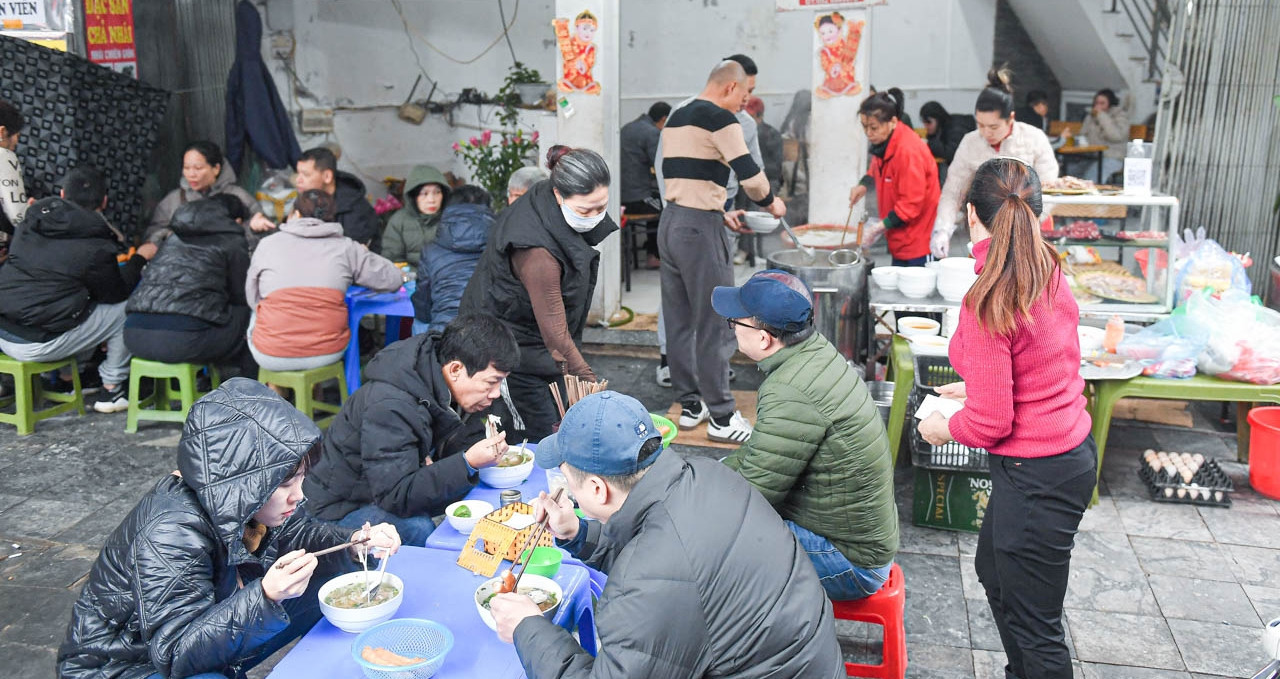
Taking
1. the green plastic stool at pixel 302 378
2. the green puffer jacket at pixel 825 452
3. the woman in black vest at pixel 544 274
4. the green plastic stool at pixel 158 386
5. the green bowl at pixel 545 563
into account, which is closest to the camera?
the green bowl at pixel 545 563

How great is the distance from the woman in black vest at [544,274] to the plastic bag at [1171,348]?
280 centimetres

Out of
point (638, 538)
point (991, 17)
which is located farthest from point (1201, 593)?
point (991, 17)

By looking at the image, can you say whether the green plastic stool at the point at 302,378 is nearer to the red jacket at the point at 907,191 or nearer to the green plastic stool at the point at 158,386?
the green plastic stool at the point at 158,386

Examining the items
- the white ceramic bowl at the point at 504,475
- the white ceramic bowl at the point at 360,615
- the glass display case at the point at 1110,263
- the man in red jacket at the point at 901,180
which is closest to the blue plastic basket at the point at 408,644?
the white ceramic bowl at the point at 360,615

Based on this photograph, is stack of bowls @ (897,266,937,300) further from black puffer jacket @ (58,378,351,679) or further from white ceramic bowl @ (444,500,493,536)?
black puffer jacket @ (58,378,351,679)

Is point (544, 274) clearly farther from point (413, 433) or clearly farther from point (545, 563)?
point (545, 563)

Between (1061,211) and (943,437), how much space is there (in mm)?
3321

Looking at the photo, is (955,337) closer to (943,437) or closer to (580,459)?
(943,437)

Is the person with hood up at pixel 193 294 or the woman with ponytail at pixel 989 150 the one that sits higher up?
the woman with ponytail at pixel 989 150

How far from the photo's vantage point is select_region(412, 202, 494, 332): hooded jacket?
19.1ft

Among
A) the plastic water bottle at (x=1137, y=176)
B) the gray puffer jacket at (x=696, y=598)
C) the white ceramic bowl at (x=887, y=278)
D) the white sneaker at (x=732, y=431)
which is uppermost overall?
the plastic water bottle at (x=1137, y=176)

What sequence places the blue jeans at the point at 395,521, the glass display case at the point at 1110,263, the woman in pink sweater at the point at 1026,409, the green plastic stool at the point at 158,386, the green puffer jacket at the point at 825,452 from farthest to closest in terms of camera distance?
the green plastic stool at the point at 158,386 < the glass display case at the point at 1110,263 < the blue jeans at the point at 395,521 < the green puffer jacket at the point at 825,452 < the woman in pink sweater at the point at 1026,409

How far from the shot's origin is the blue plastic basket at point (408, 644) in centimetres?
231

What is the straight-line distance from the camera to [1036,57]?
13.5 meters
